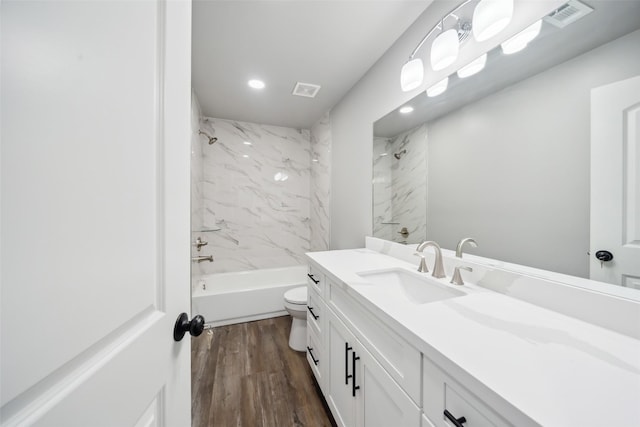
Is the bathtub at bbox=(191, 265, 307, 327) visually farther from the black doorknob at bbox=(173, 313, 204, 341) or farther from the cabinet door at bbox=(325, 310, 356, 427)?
the black doorknob at bbox=(173, 313, 204, 341)

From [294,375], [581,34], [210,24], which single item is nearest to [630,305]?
[581,34]

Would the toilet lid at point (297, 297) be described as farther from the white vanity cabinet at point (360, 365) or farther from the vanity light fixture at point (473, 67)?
the vanity light fixture at point (473, 67)

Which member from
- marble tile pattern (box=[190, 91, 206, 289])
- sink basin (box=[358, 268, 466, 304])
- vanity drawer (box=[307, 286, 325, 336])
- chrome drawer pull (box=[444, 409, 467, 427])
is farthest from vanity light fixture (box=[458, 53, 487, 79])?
marble tile pattern (box=[190, 91, 206, 289])

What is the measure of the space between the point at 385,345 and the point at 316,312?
2.83 feet

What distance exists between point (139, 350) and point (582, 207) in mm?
1313

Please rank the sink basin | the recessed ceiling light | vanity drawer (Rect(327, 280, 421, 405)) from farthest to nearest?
the recessed ceiling light
the sink basin
vanity drawer (Rect(327, 280, 421, 405))

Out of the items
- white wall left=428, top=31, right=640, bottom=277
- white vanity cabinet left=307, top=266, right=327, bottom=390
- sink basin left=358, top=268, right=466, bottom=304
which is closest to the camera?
white wall left=428, top=31, right=640, bottom=277

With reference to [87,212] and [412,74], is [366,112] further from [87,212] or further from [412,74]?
[87,212]

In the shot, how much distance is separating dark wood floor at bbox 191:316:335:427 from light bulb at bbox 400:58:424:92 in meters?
1.75

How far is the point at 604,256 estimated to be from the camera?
77 cm

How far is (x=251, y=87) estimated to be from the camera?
231 cm

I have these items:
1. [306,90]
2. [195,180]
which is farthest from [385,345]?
[195,180]

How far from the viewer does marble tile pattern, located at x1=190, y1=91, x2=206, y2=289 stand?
2409mm

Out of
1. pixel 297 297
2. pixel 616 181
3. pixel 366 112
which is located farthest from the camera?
pixel 297 297
